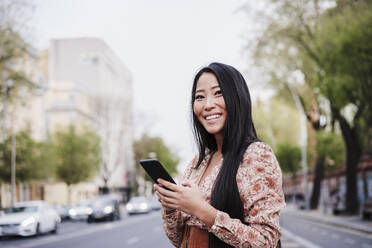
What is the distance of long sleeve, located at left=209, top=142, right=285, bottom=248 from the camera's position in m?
2.29

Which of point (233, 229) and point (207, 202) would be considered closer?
point (233, 229)

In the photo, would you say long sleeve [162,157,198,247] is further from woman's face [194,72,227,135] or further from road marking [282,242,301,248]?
road marking [282,242,301,248]

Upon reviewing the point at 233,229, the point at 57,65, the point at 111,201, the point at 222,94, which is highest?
the point at 57,65

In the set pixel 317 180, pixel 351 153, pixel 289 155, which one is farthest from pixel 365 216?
pixel 289 155

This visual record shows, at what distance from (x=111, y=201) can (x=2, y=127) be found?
32.4ft

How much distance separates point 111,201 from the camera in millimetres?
36094

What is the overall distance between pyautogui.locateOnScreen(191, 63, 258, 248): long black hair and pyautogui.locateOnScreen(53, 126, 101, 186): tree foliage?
55.6m

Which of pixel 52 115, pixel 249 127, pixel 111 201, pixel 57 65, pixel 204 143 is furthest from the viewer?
pixel 57 65

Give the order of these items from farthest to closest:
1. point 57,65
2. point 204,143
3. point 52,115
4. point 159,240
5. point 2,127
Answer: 1. point 57,65
2. point 52,115
3. point 2,127
4. point 159,240
5. point 204,143

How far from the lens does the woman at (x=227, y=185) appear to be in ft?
7.56

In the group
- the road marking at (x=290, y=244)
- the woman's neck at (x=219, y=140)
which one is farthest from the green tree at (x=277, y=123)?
the woman's neck at (x=219, y=140)

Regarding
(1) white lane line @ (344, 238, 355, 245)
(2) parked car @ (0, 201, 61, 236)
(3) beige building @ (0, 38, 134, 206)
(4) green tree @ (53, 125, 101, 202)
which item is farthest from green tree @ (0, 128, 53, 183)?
(1) white lane line @ (344, 238, 355, 245)

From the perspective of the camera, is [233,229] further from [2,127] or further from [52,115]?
[52,115]

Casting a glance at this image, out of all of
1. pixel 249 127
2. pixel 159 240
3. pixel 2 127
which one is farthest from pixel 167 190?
pixel 2 127
